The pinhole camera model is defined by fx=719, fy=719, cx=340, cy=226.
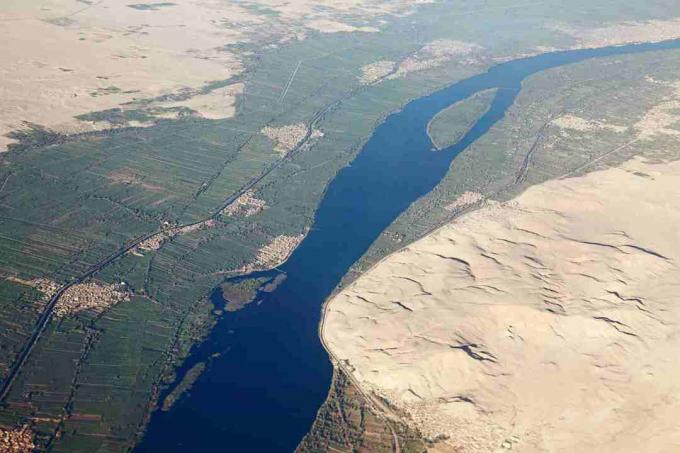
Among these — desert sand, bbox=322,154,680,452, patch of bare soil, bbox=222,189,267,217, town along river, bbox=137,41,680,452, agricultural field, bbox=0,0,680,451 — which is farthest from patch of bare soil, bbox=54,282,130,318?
desert sand, bbox=322,154,680,452

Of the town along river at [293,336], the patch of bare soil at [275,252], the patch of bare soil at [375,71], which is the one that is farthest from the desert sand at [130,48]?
the patch of bare soil at [275,252]

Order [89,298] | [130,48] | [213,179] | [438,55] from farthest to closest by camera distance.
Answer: [438,55] < [130,48] < [213,179] < [89,298]

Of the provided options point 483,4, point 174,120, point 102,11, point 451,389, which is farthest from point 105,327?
point 483,4

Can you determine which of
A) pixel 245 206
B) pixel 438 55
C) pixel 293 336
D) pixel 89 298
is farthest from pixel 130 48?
pixel 293 336

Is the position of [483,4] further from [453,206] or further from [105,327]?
[105,327]

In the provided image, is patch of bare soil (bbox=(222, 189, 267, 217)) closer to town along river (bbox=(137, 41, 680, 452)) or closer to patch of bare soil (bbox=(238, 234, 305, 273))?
patch of bare soil (bbox=(238, 234, 305, 273))

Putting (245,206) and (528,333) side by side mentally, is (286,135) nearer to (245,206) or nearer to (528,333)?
(245,206)

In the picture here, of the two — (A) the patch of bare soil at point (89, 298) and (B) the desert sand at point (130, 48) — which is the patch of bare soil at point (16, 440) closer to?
(A) the patch of bare soil at point (89, 298)
